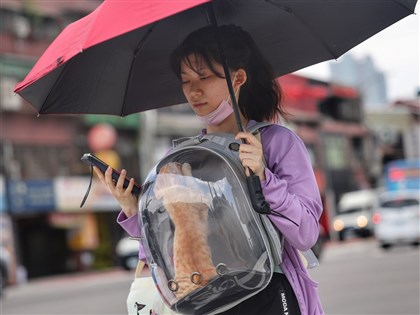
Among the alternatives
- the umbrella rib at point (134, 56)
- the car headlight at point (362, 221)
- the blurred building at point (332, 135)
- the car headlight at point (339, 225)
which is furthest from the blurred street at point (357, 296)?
the blurred building at point (332, 135)

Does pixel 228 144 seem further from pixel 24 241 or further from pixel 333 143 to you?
pixel 333 143

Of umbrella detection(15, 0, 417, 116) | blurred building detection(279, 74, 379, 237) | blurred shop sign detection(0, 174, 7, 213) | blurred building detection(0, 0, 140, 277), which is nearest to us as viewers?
umbrella detection(15, 0, 417, 116)

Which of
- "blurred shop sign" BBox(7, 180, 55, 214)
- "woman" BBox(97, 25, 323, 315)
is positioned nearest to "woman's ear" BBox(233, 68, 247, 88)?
"woman" BBox(97, 25, 323, 315)

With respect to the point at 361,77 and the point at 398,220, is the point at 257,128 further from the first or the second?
the point at 361,77

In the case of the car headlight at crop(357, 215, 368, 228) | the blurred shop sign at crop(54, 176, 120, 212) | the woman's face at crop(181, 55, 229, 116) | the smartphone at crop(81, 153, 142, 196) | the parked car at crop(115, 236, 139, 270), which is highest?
the blurred shop sign at crop(54, 176, 120, 212)

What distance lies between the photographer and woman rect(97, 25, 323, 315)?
7.79ft

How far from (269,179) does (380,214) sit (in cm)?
2273

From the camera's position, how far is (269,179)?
7.82ft

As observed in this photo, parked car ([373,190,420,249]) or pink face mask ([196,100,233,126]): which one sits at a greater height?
pink face mask ([196,100,233,126])

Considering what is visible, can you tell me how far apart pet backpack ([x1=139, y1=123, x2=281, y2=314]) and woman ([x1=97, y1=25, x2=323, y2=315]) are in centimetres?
6

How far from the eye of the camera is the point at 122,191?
270 cm

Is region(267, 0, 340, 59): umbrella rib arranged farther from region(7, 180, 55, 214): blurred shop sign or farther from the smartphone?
region(7, 180, 55, 214): blurred shop sign

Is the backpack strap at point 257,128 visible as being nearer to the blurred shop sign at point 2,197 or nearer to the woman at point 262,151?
the woman at point 262,151

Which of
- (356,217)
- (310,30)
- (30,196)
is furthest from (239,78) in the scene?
(356,217)
